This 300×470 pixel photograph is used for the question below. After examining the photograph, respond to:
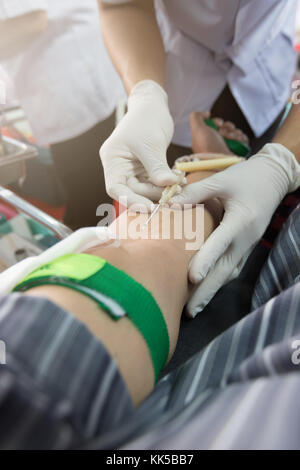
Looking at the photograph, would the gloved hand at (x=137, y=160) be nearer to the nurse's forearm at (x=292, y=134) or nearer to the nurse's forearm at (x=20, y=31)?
the nurse's forearm at (x=292, y=134)

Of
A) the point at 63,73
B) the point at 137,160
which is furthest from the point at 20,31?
the point at 137,160

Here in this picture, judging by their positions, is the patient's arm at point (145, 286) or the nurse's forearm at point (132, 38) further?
the nurse's forearm at point (132, 38)

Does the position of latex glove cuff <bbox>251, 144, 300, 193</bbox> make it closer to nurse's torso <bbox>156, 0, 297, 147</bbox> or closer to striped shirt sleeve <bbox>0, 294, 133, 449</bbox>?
nurse's torso <bbox>156, 0, 297, 147</bbox>

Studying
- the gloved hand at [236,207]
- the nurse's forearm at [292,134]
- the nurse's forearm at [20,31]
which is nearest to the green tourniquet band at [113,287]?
the gloved hand at [236,207]

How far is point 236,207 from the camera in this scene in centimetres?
71

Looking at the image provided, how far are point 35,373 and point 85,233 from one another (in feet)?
1.09

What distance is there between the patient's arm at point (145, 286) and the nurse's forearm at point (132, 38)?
345 millimetres

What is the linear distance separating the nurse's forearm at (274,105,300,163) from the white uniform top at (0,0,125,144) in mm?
534

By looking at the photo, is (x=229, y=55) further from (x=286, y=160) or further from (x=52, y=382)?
(x=52, y=382)

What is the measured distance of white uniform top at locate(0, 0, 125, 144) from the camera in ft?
3.72

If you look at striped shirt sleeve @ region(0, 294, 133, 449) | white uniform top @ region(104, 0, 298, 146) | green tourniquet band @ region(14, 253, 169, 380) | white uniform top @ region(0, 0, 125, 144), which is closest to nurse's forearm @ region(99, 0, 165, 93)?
white uniform top @ region(104, 0, 298, 146)

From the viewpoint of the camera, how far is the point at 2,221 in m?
0.90

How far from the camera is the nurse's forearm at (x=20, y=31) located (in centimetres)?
110

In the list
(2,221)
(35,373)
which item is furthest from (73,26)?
(35,373)
